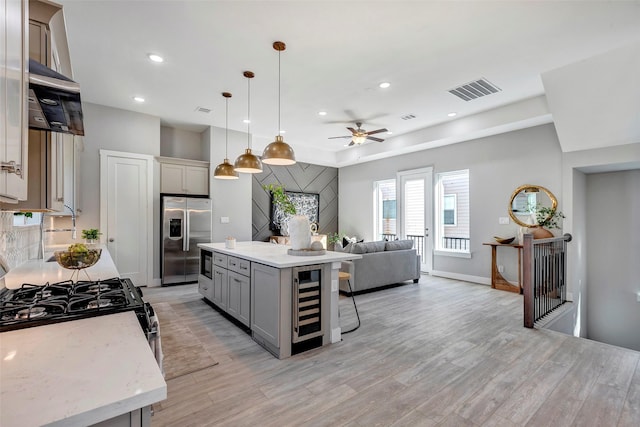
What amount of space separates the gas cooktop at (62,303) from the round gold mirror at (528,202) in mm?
5716

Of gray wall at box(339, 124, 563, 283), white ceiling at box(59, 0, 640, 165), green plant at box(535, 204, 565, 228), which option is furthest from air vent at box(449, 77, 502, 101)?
green plant at box(535, 204, 565, 228)

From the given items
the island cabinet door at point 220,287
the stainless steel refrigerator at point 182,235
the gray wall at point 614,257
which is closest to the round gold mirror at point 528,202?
the gray wall at point 614,257

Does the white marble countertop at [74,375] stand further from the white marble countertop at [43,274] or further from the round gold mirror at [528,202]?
the round gold mirror at [528,202]

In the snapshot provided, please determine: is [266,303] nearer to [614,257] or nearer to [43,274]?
[43,274]

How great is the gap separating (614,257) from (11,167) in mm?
6970

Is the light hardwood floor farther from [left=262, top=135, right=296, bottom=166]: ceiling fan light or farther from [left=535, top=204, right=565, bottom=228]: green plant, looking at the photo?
[left=535, top=204, right=565, bottom=228]: green plant

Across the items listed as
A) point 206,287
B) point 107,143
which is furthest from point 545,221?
point 107,143

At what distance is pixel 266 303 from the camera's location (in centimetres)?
285

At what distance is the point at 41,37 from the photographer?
1.50m

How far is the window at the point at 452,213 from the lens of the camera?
6.14m

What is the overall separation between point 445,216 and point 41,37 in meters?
6.49

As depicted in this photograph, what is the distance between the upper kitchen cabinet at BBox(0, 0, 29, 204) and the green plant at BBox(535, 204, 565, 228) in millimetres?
5973

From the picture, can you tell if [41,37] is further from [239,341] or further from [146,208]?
[146,208]

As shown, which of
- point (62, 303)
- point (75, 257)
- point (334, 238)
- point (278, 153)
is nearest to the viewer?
point (62, 303)
